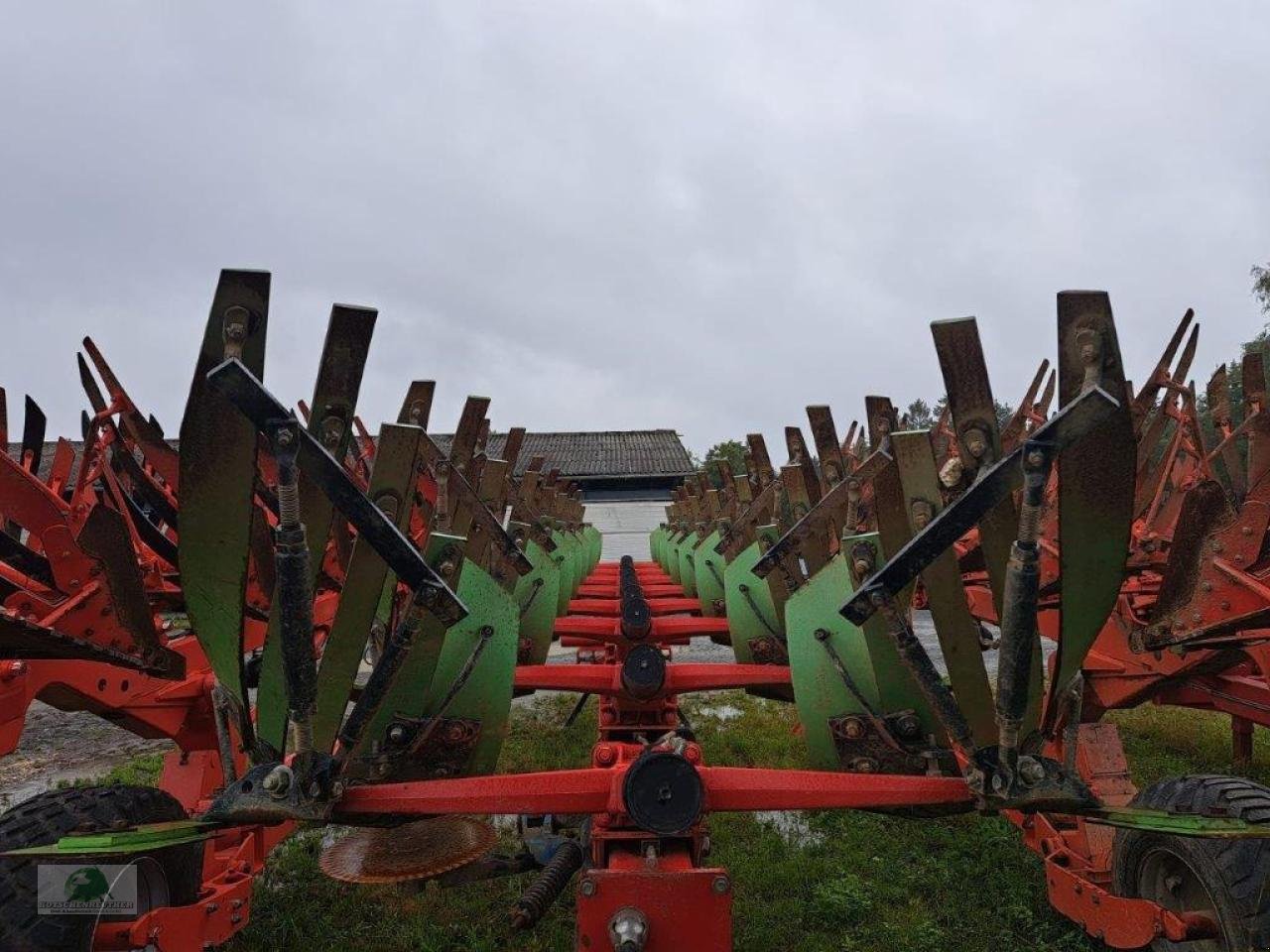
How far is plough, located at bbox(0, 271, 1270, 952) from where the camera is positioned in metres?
1.85

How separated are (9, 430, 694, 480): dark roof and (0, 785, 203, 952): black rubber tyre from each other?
19.7m

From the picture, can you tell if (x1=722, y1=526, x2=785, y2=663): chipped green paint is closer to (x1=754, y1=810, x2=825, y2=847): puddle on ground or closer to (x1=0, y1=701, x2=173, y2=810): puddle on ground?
A: (x1=754, y1=810, x2=825, y2=847): puddle on ground

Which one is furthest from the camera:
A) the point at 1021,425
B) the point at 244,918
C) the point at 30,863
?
the point at 1021,425

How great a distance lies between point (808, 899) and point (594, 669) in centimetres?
163

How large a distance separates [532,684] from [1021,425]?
196 inches

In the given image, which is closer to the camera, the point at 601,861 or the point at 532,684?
the point at 601,861

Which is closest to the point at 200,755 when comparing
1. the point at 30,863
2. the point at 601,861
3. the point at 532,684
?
the point at 30,863

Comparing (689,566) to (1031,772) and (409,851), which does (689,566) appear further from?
(1031,772)

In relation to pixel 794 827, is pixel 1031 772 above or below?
above

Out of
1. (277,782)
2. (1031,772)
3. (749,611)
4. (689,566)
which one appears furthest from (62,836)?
(689,566)

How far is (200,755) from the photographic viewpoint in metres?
3.84

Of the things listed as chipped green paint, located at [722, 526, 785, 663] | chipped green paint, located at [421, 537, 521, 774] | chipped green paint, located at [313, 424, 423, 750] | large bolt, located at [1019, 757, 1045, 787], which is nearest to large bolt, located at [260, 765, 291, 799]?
chipped green paint, located at [313, 424, 423, 750]

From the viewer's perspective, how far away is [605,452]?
91.4 ft

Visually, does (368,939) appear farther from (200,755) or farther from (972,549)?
(972,549)
